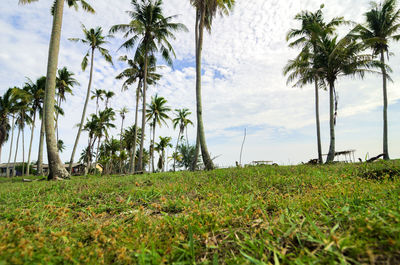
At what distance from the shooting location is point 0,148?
26.8 metres

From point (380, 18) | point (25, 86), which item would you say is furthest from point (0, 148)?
point (380, 18)

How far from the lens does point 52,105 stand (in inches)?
356

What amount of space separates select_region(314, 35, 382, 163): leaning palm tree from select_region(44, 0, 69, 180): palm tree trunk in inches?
635

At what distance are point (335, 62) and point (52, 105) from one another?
714 inches

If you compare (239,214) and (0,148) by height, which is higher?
(0,148)

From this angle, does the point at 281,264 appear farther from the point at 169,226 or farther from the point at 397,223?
the point at 169,226

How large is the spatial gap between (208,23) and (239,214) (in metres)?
12.5

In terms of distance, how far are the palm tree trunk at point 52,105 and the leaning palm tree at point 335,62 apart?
52.9 ft

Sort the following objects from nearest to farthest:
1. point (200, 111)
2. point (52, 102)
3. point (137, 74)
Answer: point (52, 102)
point (200, 111)
point (137, 74)

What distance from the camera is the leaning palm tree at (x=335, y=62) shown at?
13719mm

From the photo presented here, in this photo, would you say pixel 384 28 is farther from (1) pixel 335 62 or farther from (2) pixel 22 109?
(2) pixel 22 109

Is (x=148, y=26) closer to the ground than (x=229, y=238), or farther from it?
farther from it

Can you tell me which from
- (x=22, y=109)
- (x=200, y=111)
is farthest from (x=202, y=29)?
(x=22, y=109)

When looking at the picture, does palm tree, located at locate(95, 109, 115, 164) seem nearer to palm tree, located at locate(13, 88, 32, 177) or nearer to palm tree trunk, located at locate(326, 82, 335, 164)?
palm tree, located at locate(13, 88, 32, 177)
